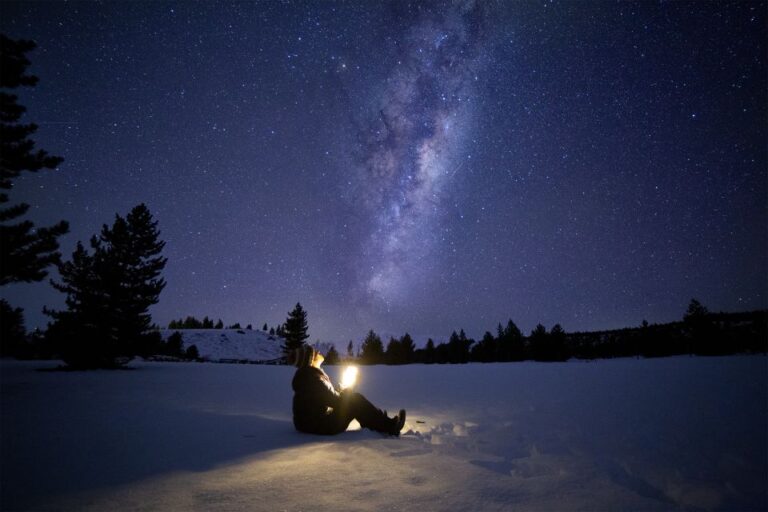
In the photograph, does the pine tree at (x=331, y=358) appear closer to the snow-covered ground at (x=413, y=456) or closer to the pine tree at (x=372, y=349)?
the pine tree at (x=372, y=349)

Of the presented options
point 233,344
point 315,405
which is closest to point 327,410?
point 315,405

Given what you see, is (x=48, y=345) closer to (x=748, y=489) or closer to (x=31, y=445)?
(x=31, y=445)

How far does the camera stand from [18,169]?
10156 millimetres

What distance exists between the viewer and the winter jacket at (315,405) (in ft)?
14.2

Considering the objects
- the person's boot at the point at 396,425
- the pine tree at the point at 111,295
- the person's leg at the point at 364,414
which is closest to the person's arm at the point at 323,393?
the person's leg at the point at 364,414

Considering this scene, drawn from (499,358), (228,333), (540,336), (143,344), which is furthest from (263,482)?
(228,333)

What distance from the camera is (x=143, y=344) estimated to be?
53.3 feet

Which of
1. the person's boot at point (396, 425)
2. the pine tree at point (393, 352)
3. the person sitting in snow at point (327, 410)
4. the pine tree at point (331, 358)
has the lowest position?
the pine tree at point (331, 358)

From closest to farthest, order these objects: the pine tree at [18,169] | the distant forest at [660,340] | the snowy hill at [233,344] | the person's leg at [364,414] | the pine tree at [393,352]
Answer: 1. the person's leg at [364,414]
2. the pine tree at [18,169]
3. the distant forest at [660,340]
4. the snowy hill at [233,344]
5. the pine tree at [393,352]

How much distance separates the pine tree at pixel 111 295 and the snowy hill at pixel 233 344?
3908 cm

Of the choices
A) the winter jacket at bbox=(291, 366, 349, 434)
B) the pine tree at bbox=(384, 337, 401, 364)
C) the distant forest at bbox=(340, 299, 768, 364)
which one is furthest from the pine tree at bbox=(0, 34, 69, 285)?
the pine tree at bbox=(384, 337, 401, 364)

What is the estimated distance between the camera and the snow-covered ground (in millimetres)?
2416

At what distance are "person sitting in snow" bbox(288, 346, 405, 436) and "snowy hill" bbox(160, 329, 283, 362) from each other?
53.6 meters

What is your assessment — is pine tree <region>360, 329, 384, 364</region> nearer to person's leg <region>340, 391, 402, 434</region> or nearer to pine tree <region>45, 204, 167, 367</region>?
pine tree <region>45, 204, 167, 367</region>
